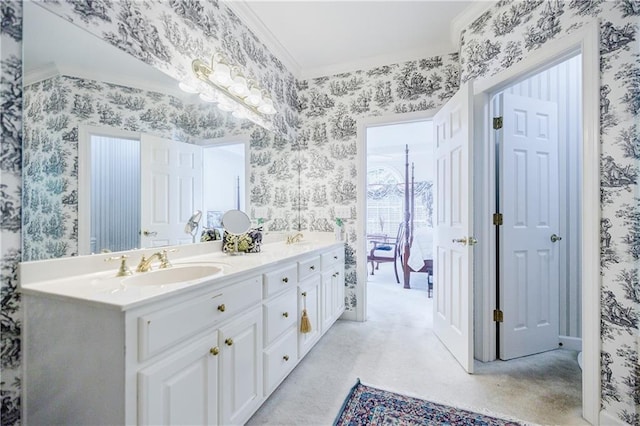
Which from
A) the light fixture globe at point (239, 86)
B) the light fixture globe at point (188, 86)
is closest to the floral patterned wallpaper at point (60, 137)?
the light fixture globe at point (188, 86)

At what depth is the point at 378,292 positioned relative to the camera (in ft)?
13.5

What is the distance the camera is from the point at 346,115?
2930 millimetres

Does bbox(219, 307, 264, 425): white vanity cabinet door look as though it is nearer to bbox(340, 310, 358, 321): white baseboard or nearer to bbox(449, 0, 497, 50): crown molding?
bbox(340, 310, 358, 321): white baseboard

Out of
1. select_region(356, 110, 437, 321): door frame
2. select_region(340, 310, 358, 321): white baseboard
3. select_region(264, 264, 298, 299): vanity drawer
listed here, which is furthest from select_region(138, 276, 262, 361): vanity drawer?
select_region(340, 310, 358, 321): white baseboard

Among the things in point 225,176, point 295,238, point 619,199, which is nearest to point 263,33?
point 225,176

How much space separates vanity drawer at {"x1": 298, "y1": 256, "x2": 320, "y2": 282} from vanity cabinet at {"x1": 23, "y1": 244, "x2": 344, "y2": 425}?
528 mm

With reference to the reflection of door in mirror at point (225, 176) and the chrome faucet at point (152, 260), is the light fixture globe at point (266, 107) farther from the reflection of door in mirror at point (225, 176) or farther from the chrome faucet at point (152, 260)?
the chrome faucet at point (152, 260)

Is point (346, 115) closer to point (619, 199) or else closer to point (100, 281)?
point (619, 199)

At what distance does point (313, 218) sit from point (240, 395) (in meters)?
1.89

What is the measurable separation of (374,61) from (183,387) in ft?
9.69

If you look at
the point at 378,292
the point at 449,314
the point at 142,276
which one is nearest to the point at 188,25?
the point at 142,276

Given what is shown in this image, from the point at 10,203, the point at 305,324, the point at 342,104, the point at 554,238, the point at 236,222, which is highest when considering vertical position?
the point at 342,104

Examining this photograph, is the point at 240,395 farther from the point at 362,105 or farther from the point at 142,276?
the point at 362,105

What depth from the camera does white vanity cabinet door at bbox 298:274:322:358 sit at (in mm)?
1937
